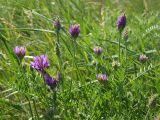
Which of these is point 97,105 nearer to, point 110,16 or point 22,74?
point 22,74

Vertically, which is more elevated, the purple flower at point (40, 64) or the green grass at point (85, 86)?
the purple flower at point (40, 64)

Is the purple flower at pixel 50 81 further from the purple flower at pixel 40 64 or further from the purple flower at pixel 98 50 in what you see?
the purple flower at pixel 98 50

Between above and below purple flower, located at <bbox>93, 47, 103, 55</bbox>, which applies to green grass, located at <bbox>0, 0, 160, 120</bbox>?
below

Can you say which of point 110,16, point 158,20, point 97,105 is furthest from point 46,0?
point 97,105

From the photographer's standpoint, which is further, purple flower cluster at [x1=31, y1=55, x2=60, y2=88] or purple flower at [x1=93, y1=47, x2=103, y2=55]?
purple flower at [x1=93, y1=47, x2=103, y2=55]

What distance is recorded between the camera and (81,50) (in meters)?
1.79

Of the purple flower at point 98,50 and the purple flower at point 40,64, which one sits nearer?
the purple flower at point 40,64

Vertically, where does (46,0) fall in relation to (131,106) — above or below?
above

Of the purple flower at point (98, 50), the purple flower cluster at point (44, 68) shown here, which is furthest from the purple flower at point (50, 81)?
the purple flower at point (98, 50)

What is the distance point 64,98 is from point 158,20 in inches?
44.0

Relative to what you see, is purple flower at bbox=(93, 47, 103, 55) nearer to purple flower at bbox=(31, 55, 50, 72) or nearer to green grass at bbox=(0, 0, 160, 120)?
green grass at bbox=(0, 0, 160, 120)

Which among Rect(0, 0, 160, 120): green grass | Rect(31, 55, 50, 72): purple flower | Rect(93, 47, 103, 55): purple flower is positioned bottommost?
Rect(0, 0, 160, 120): green grass

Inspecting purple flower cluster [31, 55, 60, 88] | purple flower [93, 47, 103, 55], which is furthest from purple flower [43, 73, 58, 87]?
purple flower [93, 47, 103, 55]

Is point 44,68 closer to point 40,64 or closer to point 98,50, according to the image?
point 40,64
